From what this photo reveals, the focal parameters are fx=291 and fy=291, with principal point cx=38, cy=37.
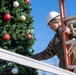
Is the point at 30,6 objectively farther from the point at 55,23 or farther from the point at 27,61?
the point at 27,61

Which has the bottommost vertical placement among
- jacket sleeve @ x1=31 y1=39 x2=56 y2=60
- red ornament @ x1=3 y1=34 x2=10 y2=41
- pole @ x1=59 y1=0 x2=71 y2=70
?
red ornament @ x1=3 y1=34 x2=10 y2=41

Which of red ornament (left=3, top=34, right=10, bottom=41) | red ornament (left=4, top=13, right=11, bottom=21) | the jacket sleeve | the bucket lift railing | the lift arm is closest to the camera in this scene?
the lift arm

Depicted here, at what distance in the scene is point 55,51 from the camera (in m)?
2.62

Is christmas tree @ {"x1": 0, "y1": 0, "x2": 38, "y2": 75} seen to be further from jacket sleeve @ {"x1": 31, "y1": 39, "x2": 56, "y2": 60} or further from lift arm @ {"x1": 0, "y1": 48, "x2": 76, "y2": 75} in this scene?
lift arm @ {"x1": 0, "y1": 48, "x2": 76, "y2": 75}

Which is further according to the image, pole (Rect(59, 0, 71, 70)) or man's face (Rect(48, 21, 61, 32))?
man's face (Rect(48, 21, 61, 32))

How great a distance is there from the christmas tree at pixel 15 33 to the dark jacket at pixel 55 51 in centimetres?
66

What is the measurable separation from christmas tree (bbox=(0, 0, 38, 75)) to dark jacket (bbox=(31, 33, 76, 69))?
661 millimetres

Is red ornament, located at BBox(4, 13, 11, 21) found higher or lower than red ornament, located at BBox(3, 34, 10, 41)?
higher

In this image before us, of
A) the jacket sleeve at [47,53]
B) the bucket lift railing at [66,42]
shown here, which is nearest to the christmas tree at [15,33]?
the jacket sleeve at [47,53]

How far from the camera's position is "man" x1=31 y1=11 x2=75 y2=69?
2.47m

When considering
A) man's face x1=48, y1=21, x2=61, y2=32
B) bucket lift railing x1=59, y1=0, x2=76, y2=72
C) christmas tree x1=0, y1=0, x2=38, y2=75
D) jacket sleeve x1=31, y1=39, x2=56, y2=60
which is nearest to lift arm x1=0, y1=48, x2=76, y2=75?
bucket lift railing x1=59, y1=0, x2=76, y2=72

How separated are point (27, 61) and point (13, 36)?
2.23m

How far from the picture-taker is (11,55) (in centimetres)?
115

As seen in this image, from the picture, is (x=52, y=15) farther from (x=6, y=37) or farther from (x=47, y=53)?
(x=6, y=37)
